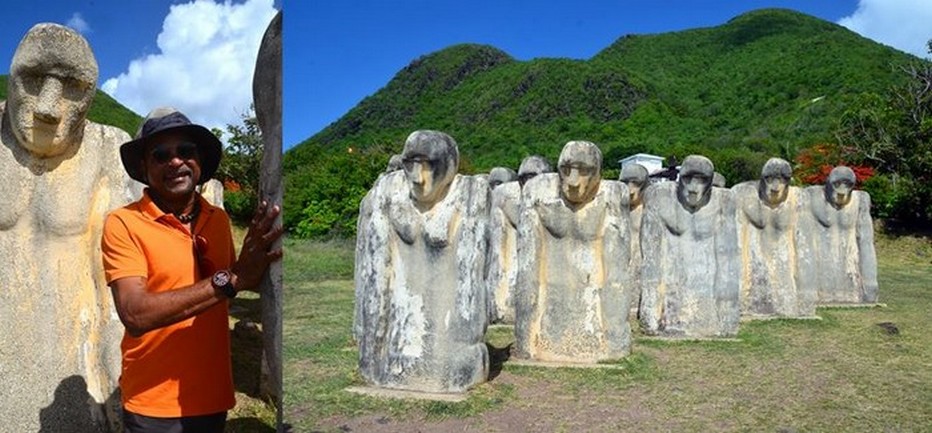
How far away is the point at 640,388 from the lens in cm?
862

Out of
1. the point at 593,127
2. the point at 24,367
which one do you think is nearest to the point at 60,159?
the point at 24,367

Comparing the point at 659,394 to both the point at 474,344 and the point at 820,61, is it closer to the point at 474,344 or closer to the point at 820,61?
the point at 474,344

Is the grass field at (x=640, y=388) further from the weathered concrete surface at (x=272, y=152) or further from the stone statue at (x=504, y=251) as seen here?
the stone statue at (x=504, y=251)

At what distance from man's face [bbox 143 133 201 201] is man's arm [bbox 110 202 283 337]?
369mm

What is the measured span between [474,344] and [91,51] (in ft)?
14.9

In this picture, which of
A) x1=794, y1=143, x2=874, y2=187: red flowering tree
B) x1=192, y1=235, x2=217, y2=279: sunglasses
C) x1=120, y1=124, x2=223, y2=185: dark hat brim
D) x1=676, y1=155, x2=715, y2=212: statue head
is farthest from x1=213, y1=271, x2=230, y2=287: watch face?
x1=794, y1=143, x2=874, y2=187: red flowering tree

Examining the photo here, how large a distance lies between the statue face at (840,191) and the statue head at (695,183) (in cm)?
588

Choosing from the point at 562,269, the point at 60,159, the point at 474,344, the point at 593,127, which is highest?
the point at 593,127

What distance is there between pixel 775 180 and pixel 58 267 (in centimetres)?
1245

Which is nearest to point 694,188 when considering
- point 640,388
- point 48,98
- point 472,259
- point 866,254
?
point 640,388

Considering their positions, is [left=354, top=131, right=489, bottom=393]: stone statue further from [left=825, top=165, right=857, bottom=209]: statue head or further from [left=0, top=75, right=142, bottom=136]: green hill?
[left=825, top=165, right=857, bottom=209]: statue head

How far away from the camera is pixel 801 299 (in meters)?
14.8

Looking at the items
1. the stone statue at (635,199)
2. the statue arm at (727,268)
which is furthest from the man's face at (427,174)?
the stone statue at (635,199)

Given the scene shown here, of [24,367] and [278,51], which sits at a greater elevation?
[278,51]
